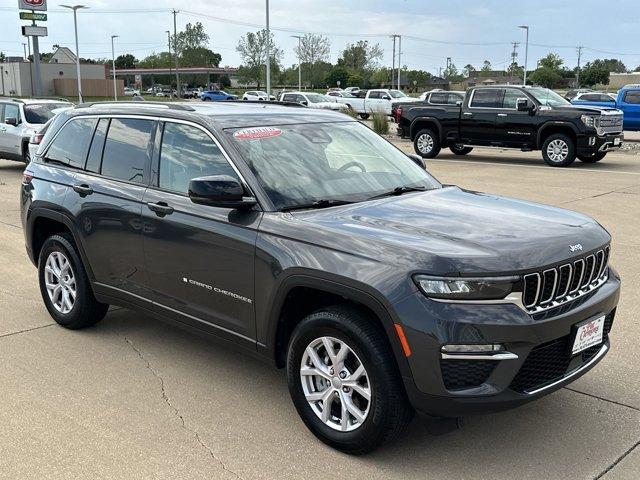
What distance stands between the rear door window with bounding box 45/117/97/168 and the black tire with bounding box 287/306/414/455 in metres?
2.67

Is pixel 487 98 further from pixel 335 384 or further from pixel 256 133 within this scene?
pixel 335 384

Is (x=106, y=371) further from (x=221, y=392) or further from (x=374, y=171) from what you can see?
(x=374, y=171)

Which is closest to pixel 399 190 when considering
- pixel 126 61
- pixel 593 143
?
pixel 593 143

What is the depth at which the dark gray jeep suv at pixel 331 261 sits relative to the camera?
3.07 m

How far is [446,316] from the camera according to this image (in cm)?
301

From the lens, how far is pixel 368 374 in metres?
3.24

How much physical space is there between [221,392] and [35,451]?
112 cm

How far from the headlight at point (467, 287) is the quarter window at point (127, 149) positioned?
92.6 inches

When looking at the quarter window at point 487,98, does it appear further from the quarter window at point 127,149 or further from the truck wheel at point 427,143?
the quarter window at point 127,149

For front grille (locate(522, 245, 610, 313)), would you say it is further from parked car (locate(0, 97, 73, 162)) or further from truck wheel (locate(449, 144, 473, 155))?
truck wheel (locate(449, 144, 473, 155))

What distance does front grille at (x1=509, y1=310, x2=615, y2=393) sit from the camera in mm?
3152

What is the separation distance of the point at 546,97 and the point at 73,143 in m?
14.4

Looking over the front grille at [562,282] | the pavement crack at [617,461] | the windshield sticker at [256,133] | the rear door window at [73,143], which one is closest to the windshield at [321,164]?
the windshield sticker at [256,133]

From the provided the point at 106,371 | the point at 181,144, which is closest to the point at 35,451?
the point at 106,371
